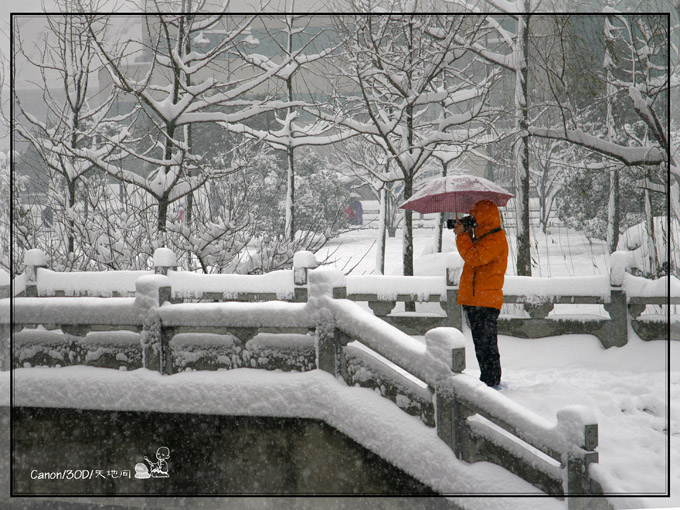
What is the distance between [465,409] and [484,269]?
124 cm

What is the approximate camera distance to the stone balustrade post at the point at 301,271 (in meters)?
6.49

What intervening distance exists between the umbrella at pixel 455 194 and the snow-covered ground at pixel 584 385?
1695 millimetres

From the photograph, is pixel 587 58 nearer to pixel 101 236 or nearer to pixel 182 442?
pixel 182 442

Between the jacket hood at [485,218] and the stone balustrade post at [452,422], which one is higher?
the jacket hood at [485,218]

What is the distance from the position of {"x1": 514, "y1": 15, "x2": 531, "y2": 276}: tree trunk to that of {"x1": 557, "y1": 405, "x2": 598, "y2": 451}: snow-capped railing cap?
12.7 feet

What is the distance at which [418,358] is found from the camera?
12.6 ft

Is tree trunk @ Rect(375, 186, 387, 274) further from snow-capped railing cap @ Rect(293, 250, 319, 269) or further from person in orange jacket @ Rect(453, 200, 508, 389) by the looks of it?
person in orange jacket @ Rect(453, 200, 508, 389)

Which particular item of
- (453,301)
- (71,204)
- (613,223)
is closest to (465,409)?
(453,301)

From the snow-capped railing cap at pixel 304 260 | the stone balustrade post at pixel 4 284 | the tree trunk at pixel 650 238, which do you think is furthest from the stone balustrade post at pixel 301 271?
the tree trunk at pixel 650 238

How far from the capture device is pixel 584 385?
17.3 ft

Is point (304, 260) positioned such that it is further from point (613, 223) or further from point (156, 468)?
point (613, 223)

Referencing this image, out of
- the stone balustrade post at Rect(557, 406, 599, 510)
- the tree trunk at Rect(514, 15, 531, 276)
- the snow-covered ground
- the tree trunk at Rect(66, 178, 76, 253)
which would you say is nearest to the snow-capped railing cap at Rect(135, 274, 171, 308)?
the snow-covered ground

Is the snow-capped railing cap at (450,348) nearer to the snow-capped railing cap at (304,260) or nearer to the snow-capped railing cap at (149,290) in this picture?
the snow-capped railing cap at (149,290)

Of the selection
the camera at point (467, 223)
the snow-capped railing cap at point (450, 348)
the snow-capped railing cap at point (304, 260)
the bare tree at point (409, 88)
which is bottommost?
the snow-capped railing cap at point (450, 348)
